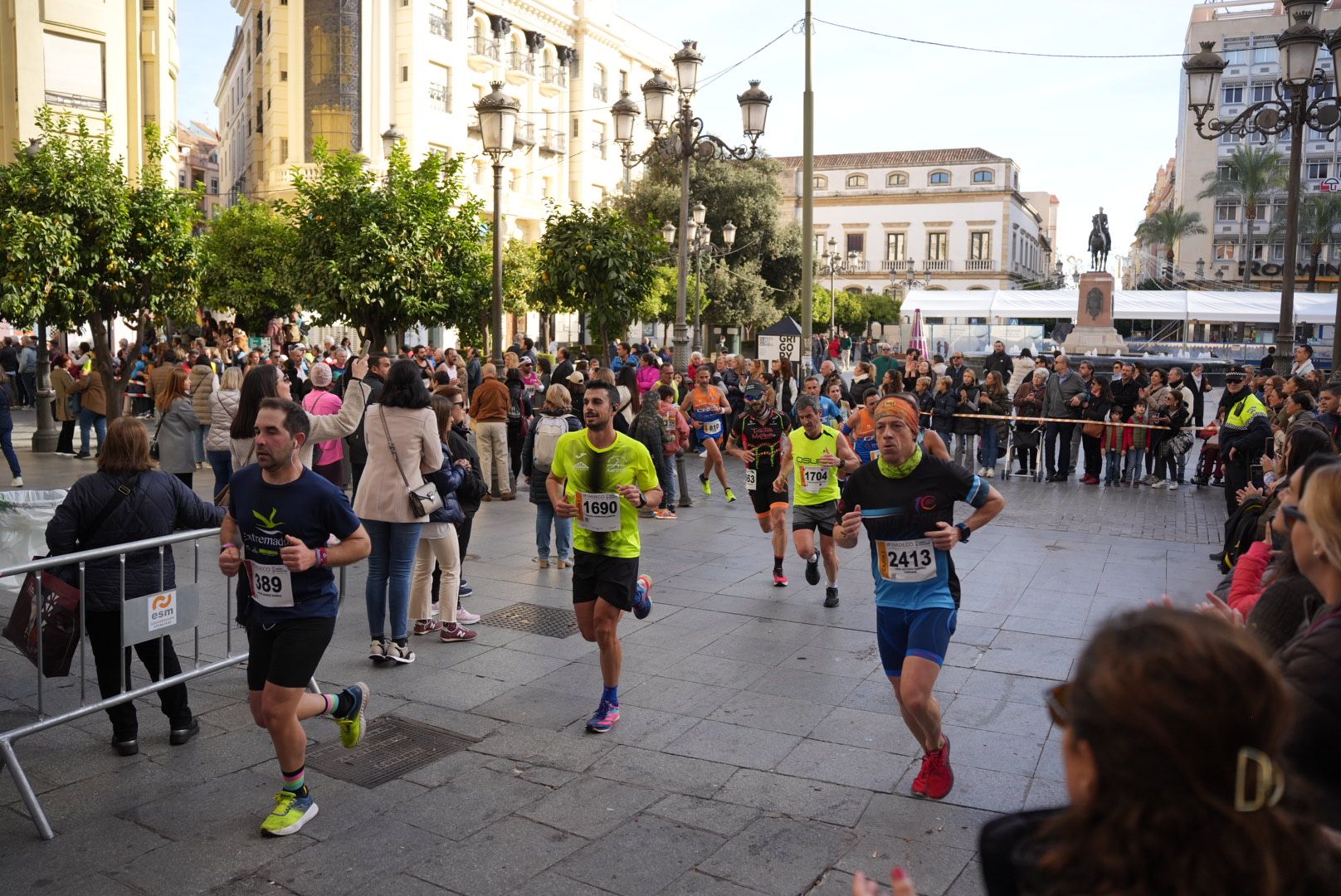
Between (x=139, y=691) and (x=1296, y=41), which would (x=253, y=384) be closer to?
(x=139, y=691)

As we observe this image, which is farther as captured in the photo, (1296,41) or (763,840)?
(1296,41)

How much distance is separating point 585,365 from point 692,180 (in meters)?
31.6

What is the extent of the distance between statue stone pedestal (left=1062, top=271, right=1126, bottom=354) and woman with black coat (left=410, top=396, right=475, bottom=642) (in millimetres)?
30976

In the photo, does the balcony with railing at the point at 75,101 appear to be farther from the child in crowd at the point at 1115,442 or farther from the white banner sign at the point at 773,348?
the child in crowd at the point at 1115,442

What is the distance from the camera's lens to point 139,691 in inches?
205

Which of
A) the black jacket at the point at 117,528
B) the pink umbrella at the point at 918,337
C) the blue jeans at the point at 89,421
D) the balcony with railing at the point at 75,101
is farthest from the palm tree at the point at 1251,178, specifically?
the black jacket at the point at 117,528

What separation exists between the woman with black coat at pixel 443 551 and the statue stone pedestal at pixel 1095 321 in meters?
31.0

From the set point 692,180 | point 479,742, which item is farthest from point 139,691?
point 692,180

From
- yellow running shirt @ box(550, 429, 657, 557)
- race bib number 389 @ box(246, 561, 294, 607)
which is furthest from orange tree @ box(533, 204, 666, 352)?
race bib number 389 @ box(246, 561, 294, 607)

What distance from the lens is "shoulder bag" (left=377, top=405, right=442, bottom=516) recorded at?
22.1ft

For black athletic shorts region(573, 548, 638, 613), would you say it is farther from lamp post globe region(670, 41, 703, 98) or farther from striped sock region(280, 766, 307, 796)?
lamp post globe region(670, 41, 703, 98)

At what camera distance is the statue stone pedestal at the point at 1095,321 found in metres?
35.3

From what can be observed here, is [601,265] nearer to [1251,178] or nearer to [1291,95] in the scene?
[1291,95]

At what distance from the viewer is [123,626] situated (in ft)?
17.1
